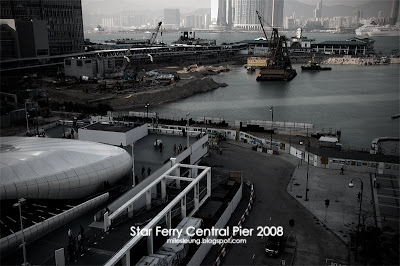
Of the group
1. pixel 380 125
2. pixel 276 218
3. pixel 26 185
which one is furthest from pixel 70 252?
pixel 380 125

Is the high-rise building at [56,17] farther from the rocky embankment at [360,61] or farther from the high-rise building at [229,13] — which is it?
the high-rise building at [229,13]

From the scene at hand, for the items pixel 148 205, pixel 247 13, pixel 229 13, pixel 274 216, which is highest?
pixel 229 13

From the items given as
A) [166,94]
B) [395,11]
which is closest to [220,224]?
[166,94]

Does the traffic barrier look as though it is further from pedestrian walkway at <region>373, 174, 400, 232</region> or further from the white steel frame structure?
pedestrian walkway at <region>373, 174, 400, 232</region>

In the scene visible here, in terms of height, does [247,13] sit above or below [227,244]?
above

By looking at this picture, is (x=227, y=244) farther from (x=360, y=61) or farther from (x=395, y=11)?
(x=395, y=11)

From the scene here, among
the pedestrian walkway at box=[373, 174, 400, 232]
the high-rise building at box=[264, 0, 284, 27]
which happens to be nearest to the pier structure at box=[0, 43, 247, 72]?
the pedestrian walkway at box=[373, 174, 400, 232]

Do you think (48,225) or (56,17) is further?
(56,17)

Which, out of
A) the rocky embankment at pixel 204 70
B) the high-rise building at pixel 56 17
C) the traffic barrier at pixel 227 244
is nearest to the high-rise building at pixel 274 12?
the rocky embankment at pixel 204 70
